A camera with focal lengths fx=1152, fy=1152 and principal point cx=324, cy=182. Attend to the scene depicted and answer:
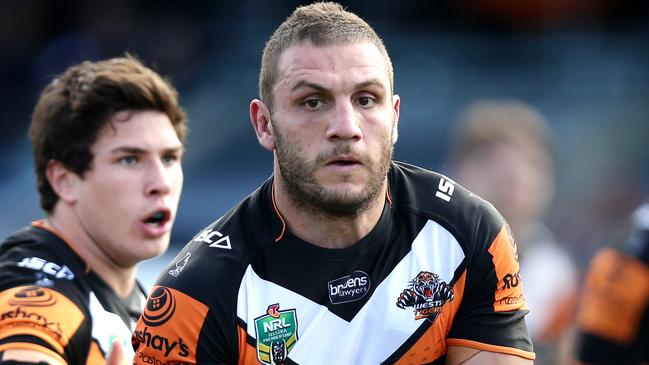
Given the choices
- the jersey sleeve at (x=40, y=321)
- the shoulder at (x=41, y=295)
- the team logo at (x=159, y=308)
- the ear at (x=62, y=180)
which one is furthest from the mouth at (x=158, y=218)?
the team logo at (x=159, y=308)

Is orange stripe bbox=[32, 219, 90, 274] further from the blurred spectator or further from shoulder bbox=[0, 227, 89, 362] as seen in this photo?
the blurred spectator

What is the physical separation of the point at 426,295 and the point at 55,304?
1455 mm

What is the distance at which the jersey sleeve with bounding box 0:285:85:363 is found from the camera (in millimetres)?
4195

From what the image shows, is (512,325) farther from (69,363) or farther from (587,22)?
(587,22)

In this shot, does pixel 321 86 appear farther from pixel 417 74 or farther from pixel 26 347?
pixel 417 74

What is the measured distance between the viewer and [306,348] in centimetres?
388

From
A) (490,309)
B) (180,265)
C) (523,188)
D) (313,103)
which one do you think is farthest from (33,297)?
(523,188)

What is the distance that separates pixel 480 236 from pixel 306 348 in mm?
716

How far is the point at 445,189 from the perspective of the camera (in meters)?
4.15

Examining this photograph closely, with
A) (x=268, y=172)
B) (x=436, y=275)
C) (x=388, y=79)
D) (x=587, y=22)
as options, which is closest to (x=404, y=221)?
(x=436, y=275)

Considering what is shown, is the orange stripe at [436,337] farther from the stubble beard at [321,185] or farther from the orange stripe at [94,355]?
the orange stripe at [94,355]

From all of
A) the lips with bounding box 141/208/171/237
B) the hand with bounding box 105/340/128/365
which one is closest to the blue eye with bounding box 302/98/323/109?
the hand with bounding box 105/340/128/365

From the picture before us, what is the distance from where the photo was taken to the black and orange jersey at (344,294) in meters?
3.83

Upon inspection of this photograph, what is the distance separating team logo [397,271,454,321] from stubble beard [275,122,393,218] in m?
0.31
